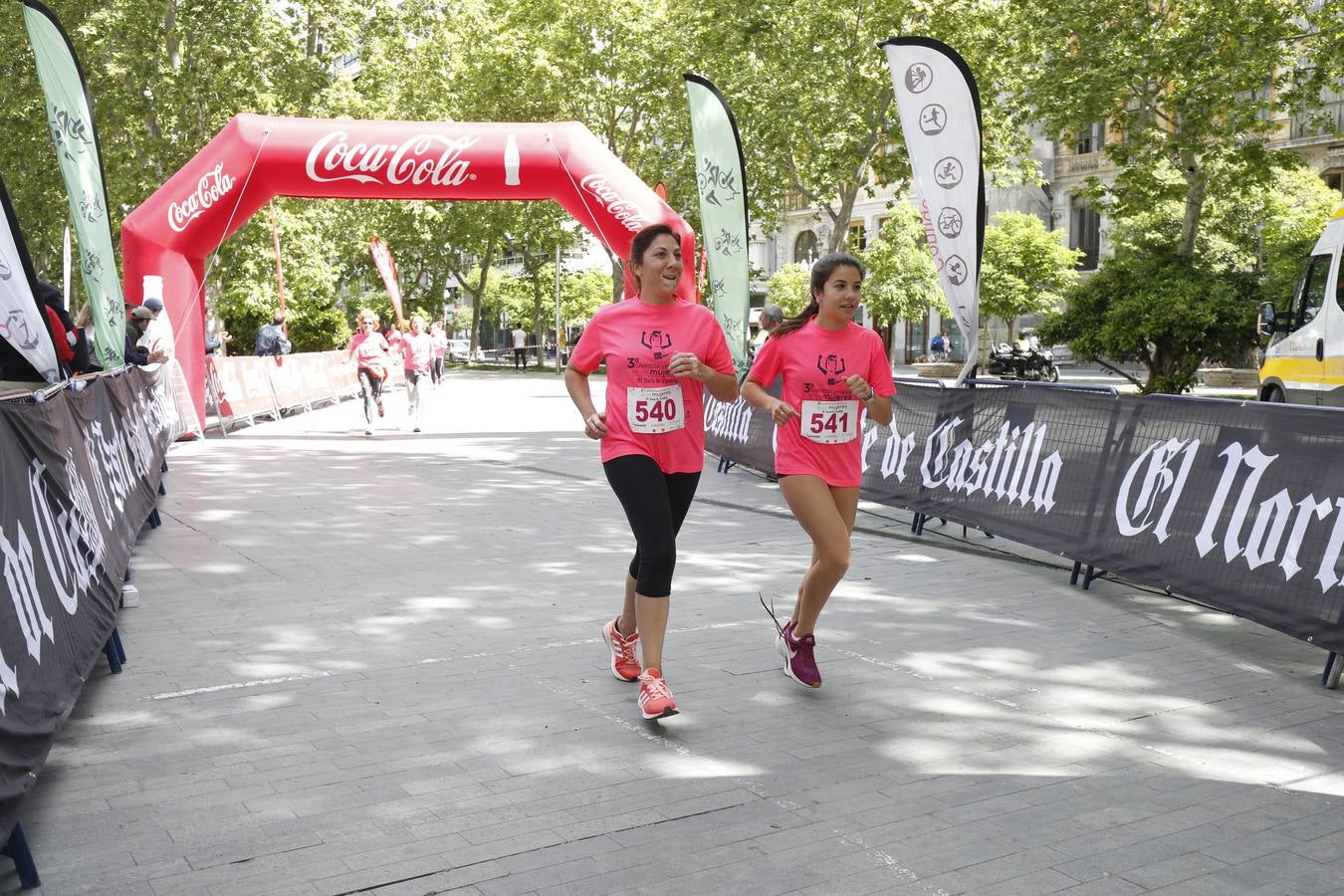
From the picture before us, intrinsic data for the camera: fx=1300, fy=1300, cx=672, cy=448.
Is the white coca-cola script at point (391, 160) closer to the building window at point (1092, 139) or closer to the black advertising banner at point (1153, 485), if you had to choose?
the black advertising banner at point (1153, 485)

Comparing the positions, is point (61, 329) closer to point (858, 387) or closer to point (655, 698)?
point (655, 698)

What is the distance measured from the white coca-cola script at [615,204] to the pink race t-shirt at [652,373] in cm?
1228

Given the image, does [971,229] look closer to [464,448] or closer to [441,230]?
[464,448]

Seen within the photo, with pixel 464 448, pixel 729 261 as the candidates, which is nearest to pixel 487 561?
pixel 729 261

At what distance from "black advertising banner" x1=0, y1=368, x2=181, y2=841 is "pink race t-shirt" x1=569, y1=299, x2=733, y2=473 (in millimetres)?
2145

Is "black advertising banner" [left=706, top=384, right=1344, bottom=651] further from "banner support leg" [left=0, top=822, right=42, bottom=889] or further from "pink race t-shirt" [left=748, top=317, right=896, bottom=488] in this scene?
"banner support leg" [left=0, top=822, right=42, bottom=889]

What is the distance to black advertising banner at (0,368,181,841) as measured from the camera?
3.95 metres

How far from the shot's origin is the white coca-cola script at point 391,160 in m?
17.0

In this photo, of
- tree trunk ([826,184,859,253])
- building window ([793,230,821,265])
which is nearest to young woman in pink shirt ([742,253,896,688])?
tree trunk ([826,184,859,253])

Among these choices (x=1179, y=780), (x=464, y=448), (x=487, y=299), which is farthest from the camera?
(x=487, y=299)

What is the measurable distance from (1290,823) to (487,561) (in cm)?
570

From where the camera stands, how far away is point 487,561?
8.84m

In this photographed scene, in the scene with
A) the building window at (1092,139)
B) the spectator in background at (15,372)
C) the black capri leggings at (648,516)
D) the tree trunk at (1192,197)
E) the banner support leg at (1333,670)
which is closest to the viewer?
the black capri leggings at (648,516)

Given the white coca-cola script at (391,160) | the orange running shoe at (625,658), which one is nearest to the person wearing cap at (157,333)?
the white coca-cola script at (391,160)
